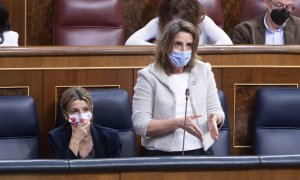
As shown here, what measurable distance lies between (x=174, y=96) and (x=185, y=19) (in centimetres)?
33

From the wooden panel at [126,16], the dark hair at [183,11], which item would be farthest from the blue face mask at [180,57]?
the wooden panel at [126,16]

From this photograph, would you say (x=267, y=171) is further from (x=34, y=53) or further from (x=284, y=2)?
(x=284, y=2)

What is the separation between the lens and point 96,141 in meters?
1.77

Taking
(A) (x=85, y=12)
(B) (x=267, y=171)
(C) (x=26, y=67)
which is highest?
(A) (x=85, y=12)

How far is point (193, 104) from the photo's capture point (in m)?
1.79

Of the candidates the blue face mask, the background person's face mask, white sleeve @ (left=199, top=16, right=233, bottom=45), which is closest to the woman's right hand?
the blue face mask

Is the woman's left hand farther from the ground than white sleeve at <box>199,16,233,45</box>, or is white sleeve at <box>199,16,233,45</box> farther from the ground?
white sleeve at <box>199,16,233,45</box>

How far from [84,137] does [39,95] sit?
0.79 feet

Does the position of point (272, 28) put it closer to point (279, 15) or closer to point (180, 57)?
point (279, 15)

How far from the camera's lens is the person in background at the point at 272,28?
7.26ft

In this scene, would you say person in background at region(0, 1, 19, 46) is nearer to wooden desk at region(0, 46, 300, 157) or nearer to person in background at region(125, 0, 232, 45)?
wooden desk at region(0, 46, 300, 157)

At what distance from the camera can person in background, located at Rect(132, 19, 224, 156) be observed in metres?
1.77

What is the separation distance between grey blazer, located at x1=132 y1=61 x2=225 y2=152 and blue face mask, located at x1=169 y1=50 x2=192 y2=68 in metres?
0.04

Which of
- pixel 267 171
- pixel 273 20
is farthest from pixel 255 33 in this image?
pixel 267 171
